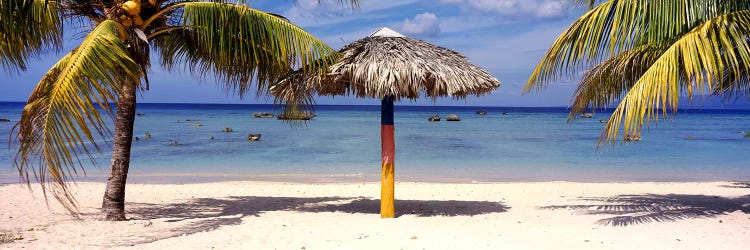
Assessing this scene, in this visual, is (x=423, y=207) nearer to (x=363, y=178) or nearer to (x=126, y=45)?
(x=126, y=45)

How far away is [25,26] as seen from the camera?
5.32 meters

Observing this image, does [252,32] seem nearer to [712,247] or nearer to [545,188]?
[712,247]

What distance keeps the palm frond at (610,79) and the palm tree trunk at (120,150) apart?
4.88 meters

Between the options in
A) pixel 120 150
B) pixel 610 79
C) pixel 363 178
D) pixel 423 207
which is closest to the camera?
pixel 120 150

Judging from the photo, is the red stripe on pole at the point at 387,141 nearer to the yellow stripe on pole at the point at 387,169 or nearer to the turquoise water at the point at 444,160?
the yellow stripe on pole at the point at 387,169

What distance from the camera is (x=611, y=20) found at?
550 centimetres

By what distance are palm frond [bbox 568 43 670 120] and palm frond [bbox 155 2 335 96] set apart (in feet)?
10.6

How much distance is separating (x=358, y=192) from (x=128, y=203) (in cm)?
348

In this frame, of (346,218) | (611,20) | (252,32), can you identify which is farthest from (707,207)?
(252,32)

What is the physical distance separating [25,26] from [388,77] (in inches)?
132

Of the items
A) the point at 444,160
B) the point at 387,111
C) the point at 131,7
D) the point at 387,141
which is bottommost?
the point at 444,160

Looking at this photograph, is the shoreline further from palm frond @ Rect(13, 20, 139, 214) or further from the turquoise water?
palm frond @ Rect(13, 20, 139, 214)

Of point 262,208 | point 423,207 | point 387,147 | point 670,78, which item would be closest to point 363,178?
point 423,207

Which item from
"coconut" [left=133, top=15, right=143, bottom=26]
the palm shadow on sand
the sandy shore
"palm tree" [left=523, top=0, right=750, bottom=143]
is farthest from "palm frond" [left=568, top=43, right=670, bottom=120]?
"coconut" [left=133, top=15, right=143, bottom=26]
